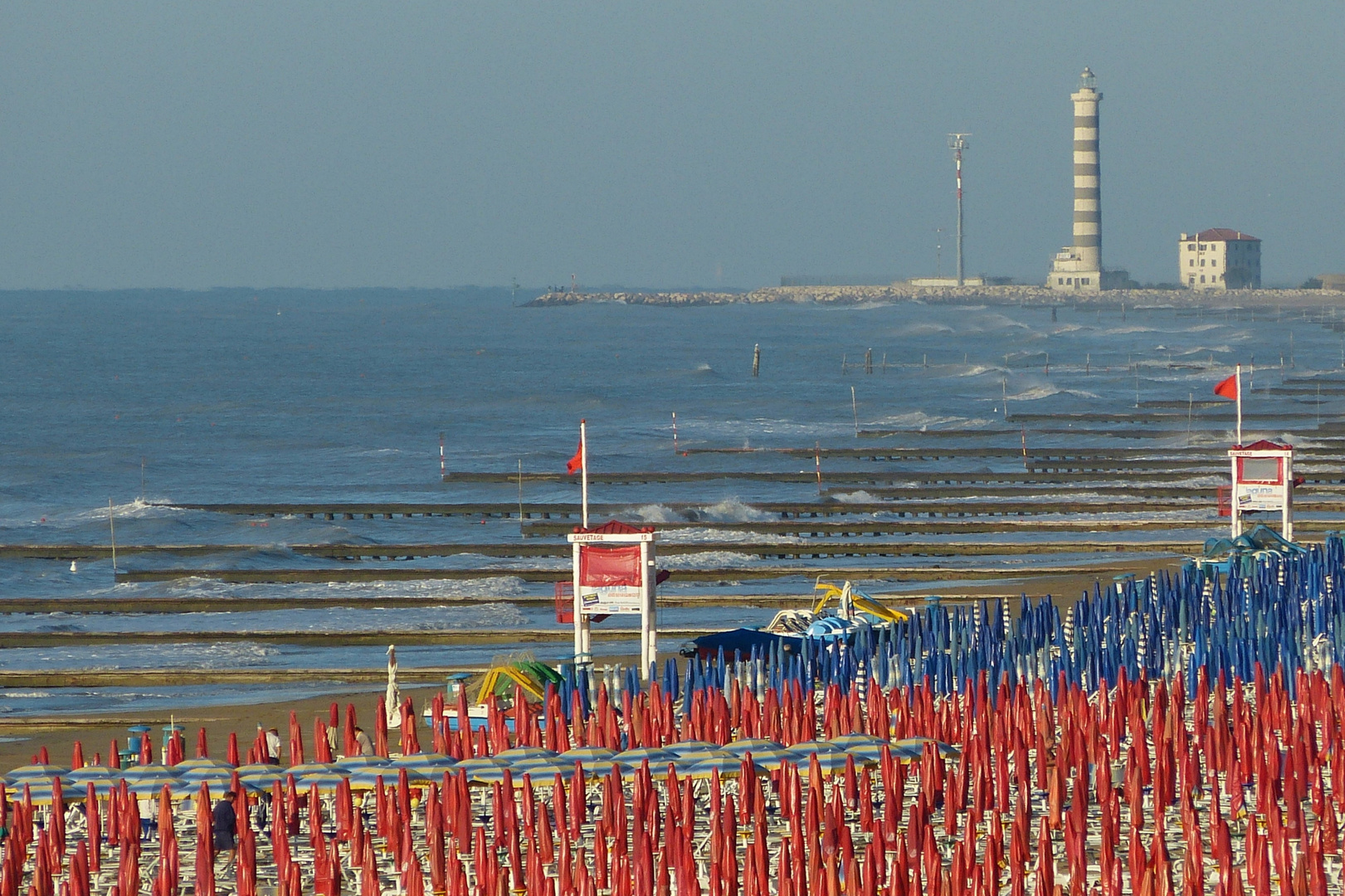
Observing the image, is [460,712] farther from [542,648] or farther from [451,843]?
[542,648]

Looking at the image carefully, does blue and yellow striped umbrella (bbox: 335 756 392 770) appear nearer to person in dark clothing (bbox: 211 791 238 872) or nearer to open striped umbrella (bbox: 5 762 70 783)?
person in dark clothing (bbox: 211 791 238 872)

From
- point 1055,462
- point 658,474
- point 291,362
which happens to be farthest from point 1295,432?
point 291,362

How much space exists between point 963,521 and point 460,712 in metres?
27.9

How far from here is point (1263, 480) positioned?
33469 millimetres

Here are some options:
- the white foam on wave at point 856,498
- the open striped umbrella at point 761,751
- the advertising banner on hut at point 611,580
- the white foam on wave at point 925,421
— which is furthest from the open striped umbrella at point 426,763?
the white foam on wave at point 925,421

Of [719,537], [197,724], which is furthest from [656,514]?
[197,724]

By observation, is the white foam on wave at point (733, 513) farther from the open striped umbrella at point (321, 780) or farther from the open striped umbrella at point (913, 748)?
the open striped umbrella at point (321, 780)

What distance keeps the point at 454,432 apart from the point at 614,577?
63.6 meters

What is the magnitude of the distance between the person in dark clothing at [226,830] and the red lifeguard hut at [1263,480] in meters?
20.7

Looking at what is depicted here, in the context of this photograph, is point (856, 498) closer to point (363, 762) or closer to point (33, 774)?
point (363, 762)

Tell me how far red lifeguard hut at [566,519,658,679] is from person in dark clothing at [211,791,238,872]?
8.01m

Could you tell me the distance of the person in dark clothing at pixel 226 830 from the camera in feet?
54.6

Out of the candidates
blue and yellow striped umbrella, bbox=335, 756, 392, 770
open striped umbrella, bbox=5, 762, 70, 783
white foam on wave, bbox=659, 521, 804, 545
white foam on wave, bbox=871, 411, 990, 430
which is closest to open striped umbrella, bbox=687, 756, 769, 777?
blue and yellow striped umbrella, bbox=335, 756, 392, 770

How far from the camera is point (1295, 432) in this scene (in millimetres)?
67938
